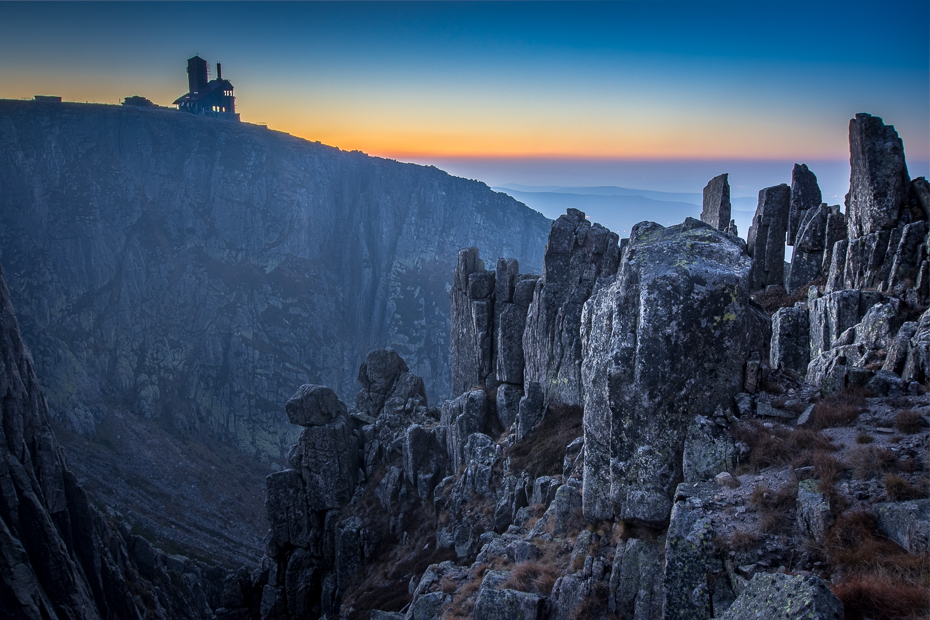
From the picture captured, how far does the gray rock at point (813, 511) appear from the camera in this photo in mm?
9086

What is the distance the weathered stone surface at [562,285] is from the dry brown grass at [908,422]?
2205cm

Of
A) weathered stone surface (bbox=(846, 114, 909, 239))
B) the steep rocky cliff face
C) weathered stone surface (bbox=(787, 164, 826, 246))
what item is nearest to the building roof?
the steep rocky cliff face

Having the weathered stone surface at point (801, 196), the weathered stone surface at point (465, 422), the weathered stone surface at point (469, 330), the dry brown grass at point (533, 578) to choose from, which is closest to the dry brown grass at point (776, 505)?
the dry brown grass at point (533, 578)

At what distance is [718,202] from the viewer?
1688 inches

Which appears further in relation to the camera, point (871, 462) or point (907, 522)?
point (871, 462)

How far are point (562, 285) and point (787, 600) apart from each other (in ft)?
94.5

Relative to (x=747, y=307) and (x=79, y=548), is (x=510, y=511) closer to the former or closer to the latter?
(x=747, y=307)

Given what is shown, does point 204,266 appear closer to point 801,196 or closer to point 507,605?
point 801,196

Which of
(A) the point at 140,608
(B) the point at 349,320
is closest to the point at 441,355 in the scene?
(B) the point at 349,320

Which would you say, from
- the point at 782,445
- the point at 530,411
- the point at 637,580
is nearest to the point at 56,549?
the point at 530,411

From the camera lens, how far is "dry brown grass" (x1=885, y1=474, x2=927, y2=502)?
8.98 meters

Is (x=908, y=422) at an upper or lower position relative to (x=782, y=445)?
upper

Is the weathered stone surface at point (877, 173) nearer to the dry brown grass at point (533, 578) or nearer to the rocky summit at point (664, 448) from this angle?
the rocky summit at point (664, 448)

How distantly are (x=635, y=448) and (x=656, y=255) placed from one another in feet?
14.8
